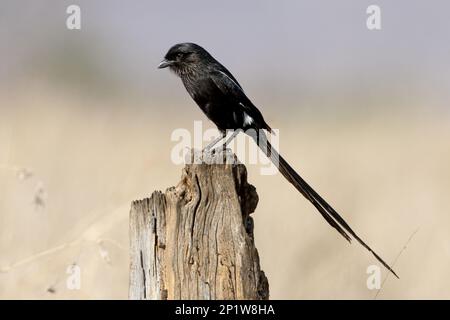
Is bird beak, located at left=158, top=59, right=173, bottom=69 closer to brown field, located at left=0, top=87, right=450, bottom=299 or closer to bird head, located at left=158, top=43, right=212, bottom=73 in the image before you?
bird head, located at left=158, top=43, right=212, bottom=73

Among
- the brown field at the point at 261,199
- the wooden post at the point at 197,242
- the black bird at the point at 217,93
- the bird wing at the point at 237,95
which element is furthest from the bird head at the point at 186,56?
the wooden post at the point at 197,242

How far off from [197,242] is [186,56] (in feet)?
7.93

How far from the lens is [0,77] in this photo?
654 cm

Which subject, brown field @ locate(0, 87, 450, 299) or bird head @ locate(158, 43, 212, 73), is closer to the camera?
brown field @ locate(0, 87, 450, 299)

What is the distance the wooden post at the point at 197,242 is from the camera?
262 centimetres

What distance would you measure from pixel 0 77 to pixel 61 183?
1.52 metres

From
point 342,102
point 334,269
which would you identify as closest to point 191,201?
point 334,269

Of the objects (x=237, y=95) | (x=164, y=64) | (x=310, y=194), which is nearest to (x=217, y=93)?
A: (x=237, y=95)

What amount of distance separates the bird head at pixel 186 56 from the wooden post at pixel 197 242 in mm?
2112

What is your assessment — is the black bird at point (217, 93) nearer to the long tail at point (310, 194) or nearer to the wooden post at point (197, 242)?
the long tail at point (310, 194)

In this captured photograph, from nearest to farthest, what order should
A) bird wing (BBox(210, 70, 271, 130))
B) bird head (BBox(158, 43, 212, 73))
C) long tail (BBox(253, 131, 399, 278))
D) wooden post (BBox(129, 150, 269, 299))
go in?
1. wooden post (BBox(129, 150, 269, 299))
2. long tail (BBox(253, 131, 399, 278))
3. bird wing (BBox(210, 70, 271, 130))
4. bird head (BBox(158, 43, 212, 73))

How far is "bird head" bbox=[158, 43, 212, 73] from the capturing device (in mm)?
4895

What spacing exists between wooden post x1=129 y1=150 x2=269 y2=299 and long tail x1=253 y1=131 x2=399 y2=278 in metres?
0.56

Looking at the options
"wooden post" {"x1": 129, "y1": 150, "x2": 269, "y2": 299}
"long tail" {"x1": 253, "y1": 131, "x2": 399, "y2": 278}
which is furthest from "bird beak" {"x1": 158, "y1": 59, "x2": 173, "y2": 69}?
"wooden post" {"x1": 129, "y1": 150, "x2": 269, "y2": 299}
